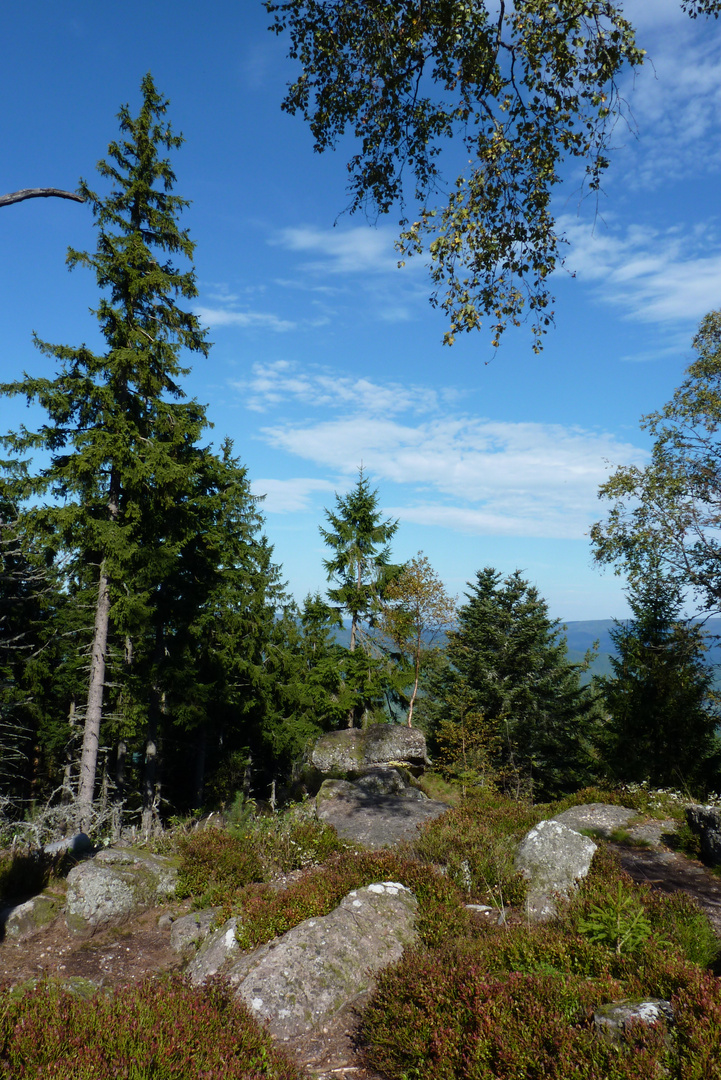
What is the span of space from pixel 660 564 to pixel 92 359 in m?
17.0

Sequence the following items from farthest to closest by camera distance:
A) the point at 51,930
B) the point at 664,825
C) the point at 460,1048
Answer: the point at 664,825, the point at 51,930, the point at 460,1048

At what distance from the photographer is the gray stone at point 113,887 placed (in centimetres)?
833

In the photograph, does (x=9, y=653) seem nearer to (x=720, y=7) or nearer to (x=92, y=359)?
(x=92, y=359)

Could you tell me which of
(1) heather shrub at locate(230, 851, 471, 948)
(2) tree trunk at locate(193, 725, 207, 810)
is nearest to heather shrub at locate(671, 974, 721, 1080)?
(1) heather shrub at locate(230, 851, 471, 948)

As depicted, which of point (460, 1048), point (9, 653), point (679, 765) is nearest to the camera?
point (460, 1048)

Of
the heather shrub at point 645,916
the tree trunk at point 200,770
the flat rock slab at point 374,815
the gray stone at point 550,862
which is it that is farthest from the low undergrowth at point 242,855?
the tree trunk at point 200,770

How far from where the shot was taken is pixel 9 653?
2408 cm

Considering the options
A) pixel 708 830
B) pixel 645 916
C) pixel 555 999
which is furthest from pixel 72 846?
pixel 708 830

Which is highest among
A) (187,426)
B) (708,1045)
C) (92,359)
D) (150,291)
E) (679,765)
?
(150,291)

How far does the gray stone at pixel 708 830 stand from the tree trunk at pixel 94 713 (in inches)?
515

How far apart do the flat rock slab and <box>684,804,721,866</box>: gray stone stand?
4790mm

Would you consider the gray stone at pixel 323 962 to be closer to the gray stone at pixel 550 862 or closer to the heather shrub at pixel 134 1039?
the heather shrub at pixel 134 1039

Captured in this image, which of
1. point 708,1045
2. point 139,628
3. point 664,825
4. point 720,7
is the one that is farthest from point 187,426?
point 708,1045

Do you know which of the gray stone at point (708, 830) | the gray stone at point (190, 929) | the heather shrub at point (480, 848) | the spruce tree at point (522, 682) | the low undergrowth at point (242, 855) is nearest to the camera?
the gray stone at point (190, 929)
